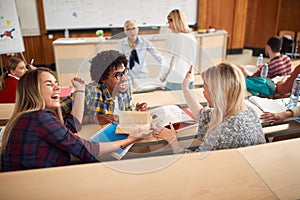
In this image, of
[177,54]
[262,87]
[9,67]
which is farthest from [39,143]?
[262,87]

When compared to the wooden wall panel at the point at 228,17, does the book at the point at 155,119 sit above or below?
below

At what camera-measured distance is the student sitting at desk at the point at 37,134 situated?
1236 mm

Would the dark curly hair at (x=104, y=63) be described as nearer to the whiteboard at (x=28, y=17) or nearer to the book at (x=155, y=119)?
Answer: the book at (x=155, y=119)

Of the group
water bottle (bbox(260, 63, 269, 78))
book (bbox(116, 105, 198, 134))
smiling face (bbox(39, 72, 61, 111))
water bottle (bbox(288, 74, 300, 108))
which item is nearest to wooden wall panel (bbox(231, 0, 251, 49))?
water bottle (bbox(260, 63, 269, 78))

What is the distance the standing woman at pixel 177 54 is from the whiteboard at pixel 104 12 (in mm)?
3401

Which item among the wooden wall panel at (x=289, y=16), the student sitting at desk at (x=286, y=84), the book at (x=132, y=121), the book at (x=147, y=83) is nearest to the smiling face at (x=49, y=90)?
the book at (x=132, y=121)

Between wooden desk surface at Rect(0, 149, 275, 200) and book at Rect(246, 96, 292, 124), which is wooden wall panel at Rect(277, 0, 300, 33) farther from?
wooden desk surface at Rect(0, 149, 275, 200)

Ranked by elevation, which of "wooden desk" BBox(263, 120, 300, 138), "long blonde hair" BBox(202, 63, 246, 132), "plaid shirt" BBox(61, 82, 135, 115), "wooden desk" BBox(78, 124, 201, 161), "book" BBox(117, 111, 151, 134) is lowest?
"wooden desk" BBox(263, 120, 300, 138)

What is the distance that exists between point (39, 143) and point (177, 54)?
4.35 ft

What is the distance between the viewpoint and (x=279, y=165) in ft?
4.41

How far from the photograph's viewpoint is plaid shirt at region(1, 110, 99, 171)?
1.23 meters

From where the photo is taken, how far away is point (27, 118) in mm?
1233

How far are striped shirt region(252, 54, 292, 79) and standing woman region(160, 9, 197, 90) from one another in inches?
42.3

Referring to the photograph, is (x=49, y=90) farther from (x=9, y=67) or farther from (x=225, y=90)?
(x=9, y=67)
